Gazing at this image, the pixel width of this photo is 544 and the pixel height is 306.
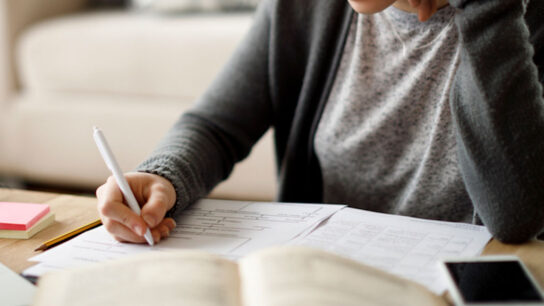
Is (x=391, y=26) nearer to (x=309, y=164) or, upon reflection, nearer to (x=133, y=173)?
(x=309, y=164)

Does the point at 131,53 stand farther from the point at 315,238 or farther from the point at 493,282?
the point at 493,282

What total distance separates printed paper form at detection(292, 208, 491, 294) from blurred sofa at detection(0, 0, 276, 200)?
0.92 metres

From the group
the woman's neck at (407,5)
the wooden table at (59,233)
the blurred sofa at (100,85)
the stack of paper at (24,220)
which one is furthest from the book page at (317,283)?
the blurred sofa at (100,85)

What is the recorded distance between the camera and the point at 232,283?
0.42 meters

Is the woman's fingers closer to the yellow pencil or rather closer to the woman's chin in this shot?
the yellow pencil

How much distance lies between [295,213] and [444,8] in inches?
12.4

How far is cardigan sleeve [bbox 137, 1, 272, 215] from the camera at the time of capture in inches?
27.8

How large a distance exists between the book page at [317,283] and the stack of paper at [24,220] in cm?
24

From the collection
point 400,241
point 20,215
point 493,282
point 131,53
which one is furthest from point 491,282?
point 131,53

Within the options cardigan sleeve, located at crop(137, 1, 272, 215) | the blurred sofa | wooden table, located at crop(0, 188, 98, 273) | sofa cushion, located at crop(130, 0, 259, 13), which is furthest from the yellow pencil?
sofa cushion, located at crop(130, 0, 259, 13)

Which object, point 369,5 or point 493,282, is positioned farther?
point 369,5

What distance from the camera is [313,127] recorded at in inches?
31.5

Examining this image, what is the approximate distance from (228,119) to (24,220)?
305 millimetres

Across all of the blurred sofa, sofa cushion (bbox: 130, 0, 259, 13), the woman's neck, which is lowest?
the blurred sofa
